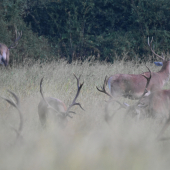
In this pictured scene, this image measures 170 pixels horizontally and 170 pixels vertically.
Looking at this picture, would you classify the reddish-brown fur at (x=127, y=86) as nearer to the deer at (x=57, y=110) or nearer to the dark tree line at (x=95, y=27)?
the deer at (x=57, y=110)

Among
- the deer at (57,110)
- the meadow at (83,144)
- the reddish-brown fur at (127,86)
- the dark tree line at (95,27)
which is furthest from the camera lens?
the dark tree line at (95,27)

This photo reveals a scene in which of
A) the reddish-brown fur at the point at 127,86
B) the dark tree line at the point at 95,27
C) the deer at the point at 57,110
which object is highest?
the deer at the point at 57,110

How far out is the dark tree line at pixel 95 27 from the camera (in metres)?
12.7

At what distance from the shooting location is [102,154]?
2779mm

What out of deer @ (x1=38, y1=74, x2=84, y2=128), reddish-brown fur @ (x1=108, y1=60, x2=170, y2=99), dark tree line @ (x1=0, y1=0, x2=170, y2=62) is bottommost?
dark tree line @ (x1=0, y1=0, x2=170, y2=62)

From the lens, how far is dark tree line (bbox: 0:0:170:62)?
1273cm

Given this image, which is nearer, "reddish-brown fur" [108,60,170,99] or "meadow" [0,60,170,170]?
"meadow" [0,60,170,170]

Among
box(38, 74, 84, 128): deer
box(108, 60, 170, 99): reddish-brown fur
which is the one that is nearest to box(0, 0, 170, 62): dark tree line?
box(108, 60, 170, 99): reddish-brown fur

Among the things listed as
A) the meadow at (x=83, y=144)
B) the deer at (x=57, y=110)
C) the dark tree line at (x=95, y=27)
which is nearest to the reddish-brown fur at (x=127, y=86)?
the meadow at (x=83, y=144)

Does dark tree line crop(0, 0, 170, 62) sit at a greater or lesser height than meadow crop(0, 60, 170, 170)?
lesser

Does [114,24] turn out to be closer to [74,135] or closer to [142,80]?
[142,80]

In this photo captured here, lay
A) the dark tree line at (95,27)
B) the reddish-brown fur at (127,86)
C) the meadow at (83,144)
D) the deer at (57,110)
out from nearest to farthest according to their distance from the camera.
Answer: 1. the meadow at (83,144)
2. the deer at (57,110)
3. the reddish-brown fur at (127,86)
4. the dark tree line at (95,27)

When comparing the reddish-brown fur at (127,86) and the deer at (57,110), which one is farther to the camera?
the reddish-brown fur at (127,86)

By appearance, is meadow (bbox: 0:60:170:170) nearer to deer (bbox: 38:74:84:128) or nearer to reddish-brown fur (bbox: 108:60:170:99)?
deer (bbox: 38:74:84:128)
